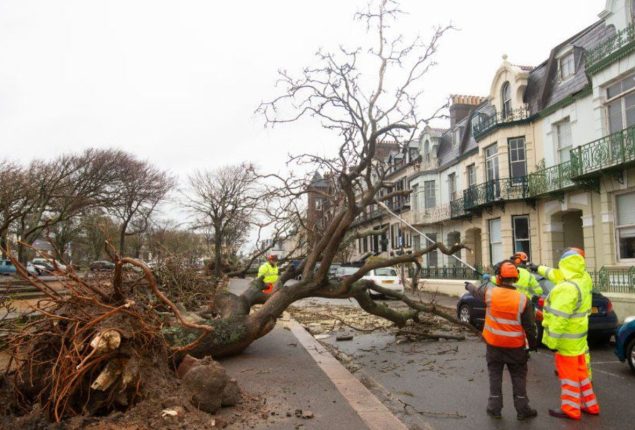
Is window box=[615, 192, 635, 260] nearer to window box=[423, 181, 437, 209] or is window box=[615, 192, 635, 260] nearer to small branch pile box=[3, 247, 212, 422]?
small branch pile box=[3, 247, 212, 422]

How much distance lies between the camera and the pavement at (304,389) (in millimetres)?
4922

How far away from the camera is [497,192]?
21781mm

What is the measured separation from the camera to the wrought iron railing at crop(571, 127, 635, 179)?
14.4 m

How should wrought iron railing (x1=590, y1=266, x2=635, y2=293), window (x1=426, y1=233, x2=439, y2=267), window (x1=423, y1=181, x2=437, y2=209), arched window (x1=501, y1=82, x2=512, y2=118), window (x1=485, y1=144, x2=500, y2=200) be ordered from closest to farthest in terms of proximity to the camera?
wrought iron railing (x1=590, y1=266, x2=635, y2=293) → window (x1=485, y1=144, x2=500, y2=200) → arched window (x1=501, y1=82, x2=512, y2=118) → window (x1=426, y1=233, x2=439, y2=267) → window (x1=423, y1=181, x2=437, y2=209)

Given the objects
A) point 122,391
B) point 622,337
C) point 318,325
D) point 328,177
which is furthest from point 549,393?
point 318,325

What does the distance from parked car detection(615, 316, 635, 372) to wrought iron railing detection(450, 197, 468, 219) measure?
18388 mm

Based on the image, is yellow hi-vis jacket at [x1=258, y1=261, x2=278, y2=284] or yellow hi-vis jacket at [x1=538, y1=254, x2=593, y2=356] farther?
yellow hi-vis jacket at [x1=258, y1=261, x2=278, y2=284]

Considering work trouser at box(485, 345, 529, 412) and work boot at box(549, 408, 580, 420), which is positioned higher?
work trouser at box(485, 345, 529, 412)

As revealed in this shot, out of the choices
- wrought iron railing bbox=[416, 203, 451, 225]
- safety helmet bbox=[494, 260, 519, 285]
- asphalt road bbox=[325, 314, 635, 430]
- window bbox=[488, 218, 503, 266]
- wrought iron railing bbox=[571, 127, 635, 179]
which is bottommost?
asphalt road bbox=[325, 314, 635, 430]

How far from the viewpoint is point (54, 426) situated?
4176 millimetres

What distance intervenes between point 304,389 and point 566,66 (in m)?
18.4

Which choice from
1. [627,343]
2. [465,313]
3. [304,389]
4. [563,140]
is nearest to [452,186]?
[563,140]

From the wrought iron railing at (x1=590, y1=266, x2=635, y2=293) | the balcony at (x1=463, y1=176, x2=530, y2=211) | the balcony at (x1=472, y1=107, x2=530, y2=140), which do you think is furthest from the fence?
the balcony at (x1=472, y1=107, x2=530, y2=140)

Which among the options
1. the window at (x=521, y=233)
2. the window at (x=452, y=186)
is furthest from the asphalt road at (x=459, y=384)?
the window at (x=452, y=186)
